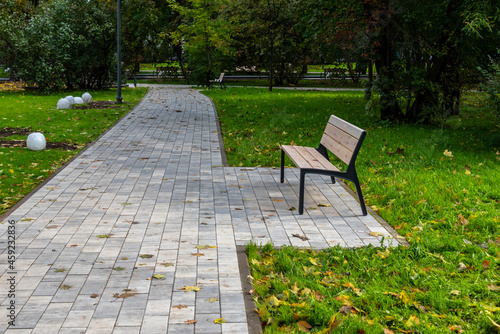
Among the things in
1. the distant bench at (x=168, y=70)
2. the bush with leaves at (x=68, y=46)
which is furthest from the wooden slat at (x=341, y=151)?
the distant bench at (x=168, y=70)

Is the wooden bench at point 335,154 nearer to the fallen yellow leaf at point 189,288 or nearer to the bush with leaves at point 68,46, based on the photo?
the fallen yellow leaf at point 189,288

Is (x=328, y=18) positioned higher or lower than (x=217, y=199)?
higher

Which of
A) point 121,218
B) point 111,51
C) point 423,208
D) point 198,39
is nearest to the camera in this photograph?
point 121,218

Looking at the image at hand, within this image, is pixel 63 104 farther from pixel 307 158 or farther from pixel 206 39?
pixel 206 39

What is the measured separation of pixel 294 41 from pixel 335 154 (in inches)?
920

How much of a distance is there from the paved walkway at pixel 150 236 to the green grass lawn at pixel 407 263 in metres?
0.33

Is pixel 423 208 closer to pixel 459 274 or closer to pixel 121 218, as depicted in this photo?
pixel 459 274

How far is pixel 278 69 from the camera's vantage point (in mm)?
30219

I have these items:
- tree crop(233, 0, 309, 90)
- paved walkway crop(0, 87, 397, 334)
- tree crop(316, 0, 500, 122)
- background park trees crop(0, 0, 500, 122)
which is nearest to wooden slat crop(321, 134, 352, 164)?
paved walkway crop(0, 87, 397, 334)

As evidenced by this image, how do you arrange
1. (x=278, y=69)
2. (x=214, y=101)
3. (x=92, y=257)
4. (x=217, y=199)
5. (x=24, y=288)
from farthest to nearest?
(x=278, y=69)
(x=214, y=101)
(x=217, y=199)
(x=92, y=257)
(x=24, y=288)

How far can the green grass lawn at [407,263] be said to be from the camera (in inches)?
141

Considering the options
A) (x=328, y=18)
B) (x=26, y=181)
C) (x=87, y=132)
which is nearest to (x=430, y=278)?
(x=26, y=181)

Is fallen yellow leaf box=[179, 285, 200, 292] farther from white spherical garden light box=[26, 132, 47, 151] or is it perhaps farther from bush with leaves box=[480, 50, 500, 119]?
bush with leaves box=[480, 50, 500, 119]

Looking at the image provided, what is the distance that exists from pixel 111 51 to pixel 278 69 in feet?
35.5
